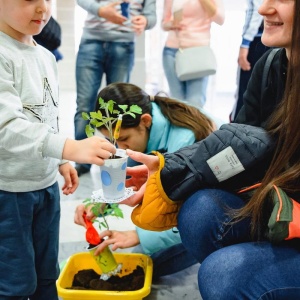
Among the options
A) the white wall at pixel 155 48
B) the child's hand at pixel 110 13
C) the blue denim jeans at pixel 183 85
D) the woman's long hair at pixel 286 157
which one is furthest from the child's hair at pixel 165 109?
the white wall at pixel 155 48

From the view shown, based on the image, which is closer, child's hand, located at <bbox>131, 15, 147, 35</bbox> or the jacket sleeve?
the jacket sleeve

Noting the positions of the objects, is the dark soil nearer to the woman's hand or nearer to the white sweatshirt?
the woman's hand

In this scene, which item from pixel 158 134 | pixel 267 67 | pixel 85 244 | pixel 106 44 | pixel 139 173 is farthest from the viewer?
pixel 106 44

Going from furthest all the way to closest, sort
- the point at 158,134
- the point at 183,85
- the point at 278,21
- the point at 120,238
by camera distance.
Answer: the point at 183,85
the point at 158,134
the point at 120,238
the point at 278,21

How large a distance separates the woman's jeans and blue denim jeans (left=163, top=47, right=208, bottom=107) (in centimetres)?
152

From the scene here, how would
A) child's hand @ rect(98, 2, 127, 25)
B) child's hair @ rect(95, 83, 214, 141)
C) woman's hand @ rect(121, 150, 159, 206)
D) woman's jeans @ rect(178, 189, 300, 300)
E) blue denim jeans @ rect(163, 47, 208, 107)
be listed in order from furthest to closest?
blue denim jeans @ rect(163, 47, 208, 107) → child's hand @ rect(98, 2, 127, 25) → child's hair @ rect(95, 83, 214, 141) → woman's hand @ rect(121, 150, 159, 206) → woman's jeans @ rect(178, 189, 300, 300)

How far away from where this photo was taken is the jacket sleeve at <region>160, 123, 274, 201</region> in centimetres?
100

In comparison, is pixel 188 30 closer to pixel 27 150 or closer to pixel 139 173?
pixel 139 173

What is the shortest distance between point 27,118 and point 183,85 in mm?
1671

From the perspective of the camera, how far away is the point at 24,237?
101 centimetres

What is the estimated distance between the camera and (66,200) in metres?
2.07

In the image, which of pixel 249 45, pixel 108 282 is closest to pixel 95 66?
pixel 249 45

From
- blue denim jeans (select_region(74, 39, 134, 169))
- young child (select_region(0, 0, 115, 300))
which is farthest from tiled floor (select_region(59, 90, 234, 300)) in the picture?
young child (select_region(0, 0, 115, 300))

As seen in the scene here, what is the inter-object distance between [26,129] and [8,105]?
62 mm
